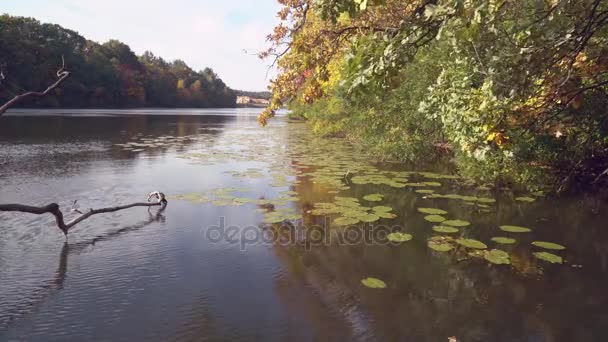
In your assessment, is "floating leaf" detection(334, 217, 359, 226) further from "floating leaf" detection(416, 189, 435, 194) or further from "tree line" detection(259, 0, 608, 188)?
"floating leaf" detection(416, 189, 435, 194)

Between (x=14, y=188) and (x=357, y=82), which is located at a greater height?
(x=357, y=82)

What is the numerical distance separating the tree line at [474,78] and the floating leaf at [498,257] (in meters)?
1.75

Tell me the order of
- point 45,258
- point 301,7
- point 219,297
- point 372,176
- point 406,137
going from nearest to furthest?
point 219,297 < point 45,258 < point 301,7 < point 372,176 < point 406,137

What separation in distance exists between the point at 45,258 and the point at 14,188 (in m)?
5.73

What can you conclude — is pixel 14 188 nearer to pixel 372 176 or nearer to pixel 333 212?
pixel 333 212

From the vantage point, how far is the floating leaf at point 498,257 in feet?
22.7

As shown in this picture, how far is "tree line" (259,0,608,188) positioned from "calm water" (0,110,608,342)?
5.45 feet

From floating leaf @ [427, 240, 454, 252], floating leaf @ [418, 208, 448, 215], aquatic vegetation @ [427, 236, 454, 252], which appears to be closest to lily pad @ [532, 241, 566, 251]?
aquatic vegetation @ [427, 236, 454, 252]

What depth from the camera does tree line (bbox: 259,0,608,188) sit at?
3516 millimetres

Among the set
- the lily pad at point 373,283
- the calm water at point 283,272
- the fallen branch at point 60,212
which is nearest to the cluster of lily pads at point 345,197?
the lily pad at point 373,283

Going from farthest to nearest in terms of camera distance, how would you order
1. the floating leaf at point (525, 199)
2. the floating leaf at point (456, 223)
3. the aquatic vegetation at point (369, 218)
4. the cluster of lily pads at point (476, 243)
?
the floating leaf at point (525, 199) < the aquatic vegetation at point (369, 218) < the floating leaf at point (456, 223) < the cluster of lily pads at point (476, 243)

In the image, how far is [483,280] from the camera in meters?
6.32

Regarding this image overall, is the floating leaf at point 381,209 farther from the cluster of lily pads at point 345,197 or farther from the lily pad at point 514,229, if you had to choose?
the lily pad at point 514,229

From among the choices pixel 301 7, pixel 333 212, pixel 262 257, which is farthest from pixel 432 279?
pixel 301 7
